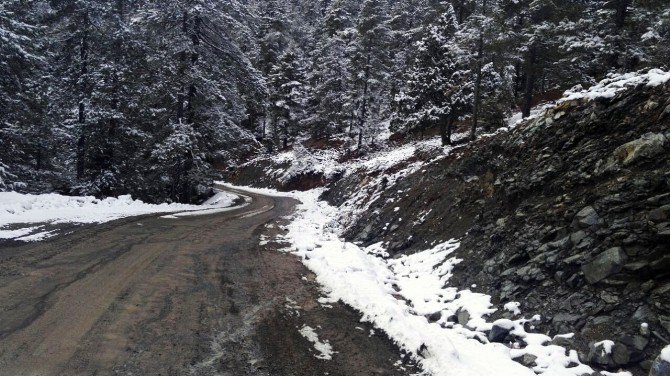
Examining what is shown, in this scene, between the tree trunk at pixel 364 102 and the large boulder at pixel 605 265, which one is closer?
the large boulder at pixel 605 265

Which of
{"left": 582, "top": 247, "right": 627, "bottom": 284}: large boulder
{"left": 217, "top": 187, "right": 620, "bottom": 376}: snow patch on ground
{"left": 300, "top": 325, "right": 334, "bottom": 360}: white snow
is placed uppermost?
{"left": 582, "top": 247, "right": 627, "bottom": 284}: large boulder

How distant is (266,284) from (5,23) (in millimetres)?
15917

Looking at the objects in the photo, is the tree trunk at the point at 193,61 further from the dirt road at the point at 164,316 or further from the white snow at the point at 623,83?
the white snow at the point at 623,83

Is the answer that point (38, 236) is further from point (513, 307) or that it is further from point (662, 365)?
point (662, 365)

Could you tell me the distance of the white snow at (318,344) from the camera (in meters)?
5.58

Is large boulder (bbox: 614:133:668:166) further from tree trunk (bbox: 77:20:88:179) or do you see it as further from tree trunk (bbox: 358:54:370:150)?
tree trunk (bbox: 358:54:370:150)

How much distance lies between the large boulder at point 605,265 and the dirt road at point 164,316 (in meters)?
3.28

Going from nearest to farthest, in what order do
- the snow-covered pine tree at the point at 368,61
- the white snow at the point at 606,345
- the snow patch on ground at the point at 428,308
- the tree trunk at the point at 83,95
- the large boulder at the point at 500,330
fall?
1. the white snow at the point at 606,345
2. the snow patch on ground at the point at 428,308
3. the large boulder at the point at 500,330
4. the tree trunk at the point at 83,95
5. the snow-covered pine tree at the point at 368,61

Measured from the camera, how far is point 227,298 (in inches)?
295

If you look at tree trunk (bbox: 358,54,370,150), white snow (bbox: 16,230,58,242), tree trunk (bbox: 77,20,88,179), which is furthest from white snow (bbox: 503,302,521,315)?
tree trunk (bbox: 358,54,370,150)

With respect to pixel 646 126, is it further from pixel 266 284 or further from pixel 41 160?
pixel 41 160

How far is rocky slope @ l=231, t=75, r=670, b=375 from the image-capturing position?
5.61m

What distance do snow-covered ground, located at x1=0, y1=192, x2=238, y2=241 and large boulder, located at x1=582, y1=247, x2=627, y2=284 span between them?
12.2 meters

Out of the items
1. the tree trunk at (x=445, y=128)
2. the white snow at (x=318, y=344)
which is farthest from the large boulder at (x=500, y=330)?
the tree trunk at (x=445, y=128)
